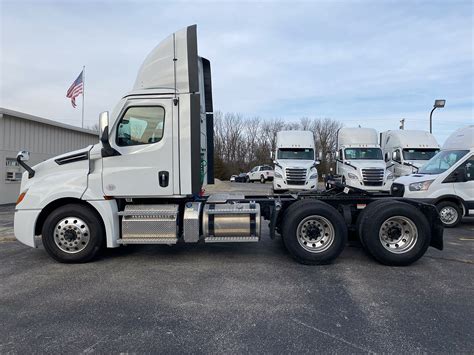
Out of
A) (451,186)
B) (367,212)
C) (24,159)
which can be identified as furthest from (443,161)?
(24,159)

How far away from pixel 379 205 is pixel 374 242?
650 mm

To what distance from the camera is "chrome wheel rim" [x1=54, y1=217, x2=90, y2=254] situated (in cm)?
579

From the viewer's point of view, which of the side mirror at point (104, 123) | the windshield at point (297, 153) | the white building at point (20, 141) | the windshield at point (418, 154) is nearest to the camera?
the side mirror at point (104, 123)

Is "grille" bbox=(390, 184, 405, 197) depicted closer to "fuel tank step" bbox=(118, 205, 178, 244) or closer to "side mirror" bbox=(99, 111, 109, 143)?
"fuel tank step" bbox=(118, 205, 178, 244)

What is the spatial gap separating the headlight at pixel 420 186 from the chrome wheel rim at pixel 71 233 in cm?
864

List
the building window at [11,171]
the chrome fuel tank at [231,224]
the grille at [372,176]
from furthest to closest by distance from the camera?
the grille at [372,176] → the building window at [11,171] → the chrome fuel tank at [231,224]

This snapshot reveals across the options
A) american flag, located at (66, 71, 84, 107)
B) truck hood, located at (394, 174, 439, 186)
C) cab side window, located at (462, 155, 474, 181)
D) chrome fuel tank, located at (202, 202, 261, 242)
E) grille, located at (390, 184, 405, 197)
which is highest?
american flag, located at (66, 71, 84, 107)

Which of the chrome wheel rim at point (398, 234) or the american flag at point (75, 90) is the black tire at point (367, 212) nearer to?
the chrome wheel rim at point (398, 234)

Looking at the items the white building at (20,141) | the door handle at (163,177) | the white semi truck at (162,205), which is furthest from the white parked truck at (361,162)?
the white building at (20,141)

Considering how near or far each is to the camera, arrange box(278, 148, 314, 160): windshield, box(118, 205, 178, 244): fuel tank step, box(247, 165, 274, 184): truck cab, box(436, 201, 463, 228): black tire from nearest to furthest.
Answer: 1. box(118, 205, 178, 244): fuel tank step
2. box(436, 201, 463, 228): black tire
3. box(278, 148, 314, 160): windshield
4. box(247, 165, 274, 184): truck cab

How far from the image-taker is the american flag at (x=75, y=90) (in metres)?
21.3

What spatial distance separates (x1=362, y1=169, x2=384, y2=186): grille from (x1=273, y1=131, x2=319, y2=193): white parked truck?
7.55 feet

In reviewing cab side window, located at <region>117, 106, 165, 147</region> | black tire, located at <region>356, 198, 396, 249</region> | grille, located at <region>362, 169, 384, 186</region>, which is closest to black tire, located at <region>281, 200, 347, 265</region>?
black tire, located at <region>356, 198, 396, 249</region>

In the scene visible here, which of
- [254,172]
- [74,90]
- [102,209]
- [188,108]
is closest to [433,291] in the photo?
[188,108]
